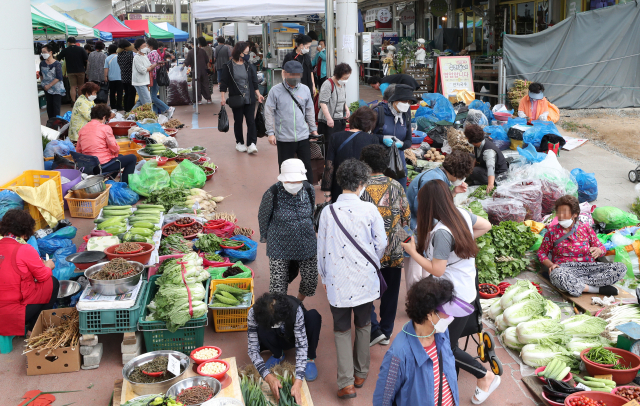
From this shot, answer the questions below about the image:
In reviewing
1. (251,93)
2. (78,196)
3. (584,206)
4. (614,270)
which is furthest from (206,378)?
(251,93)

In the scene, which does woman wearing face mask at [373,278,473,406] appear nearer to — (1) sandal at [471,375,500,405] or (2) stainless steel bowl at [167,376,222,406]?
(1) sandal at [471,375,500,405]

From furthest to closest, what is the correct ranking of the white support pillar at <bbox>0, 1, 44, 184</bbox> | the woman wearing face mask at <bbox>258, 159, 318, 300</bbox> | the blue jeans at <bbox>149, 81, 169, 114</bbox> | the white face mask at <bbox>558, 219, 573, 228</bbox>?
the blue jeans at <bbox>149, 81, 169, 114</bbox>
the white support pillar at <bbox>0, 1, 44, 184</bbox>
the white face mask at <bbox>558, 219, 573, 228</bbox>
the woman wearing face mask at <bbox>258, 159, 318, 300</bbox>

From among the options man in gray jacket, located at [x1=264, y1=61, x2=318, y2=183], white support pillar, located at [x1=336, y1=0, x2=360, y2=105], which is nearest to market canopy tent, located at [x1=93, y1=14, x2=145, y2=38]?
white support pillar, located at [x1=336, y1=0, x2=360, y2=105]

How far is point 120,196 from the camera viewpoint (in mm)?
8562

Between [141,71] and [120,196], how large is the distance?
21.5 ft

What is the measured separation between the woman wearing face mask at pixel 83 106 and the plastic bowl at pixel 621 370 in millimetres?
9117

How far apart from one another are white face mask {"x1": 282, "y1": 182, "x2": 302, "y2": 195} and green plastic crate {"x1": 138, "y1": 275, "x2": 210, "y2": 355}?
1291mm

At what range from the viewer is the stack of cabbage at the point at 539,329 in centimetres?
493

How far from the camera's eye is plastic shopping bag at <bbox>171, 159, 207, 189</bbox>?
360 inches

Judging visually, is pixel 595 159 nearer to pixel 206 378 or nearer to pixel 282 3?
pixel 282 3

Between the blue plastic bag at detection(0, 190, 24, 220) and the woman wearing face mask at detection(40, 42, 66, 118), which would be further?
the woman wearing face mask at detection(40, 42, 66, 118)

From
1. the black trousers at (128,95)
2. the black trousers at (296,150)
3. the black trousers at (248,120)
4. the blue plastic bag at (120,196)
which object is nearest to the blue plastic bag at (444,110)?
the black trousers at (248,120)

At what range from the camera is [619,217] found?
7.74 metres

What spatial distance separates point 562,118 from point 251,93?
25.2 ft
